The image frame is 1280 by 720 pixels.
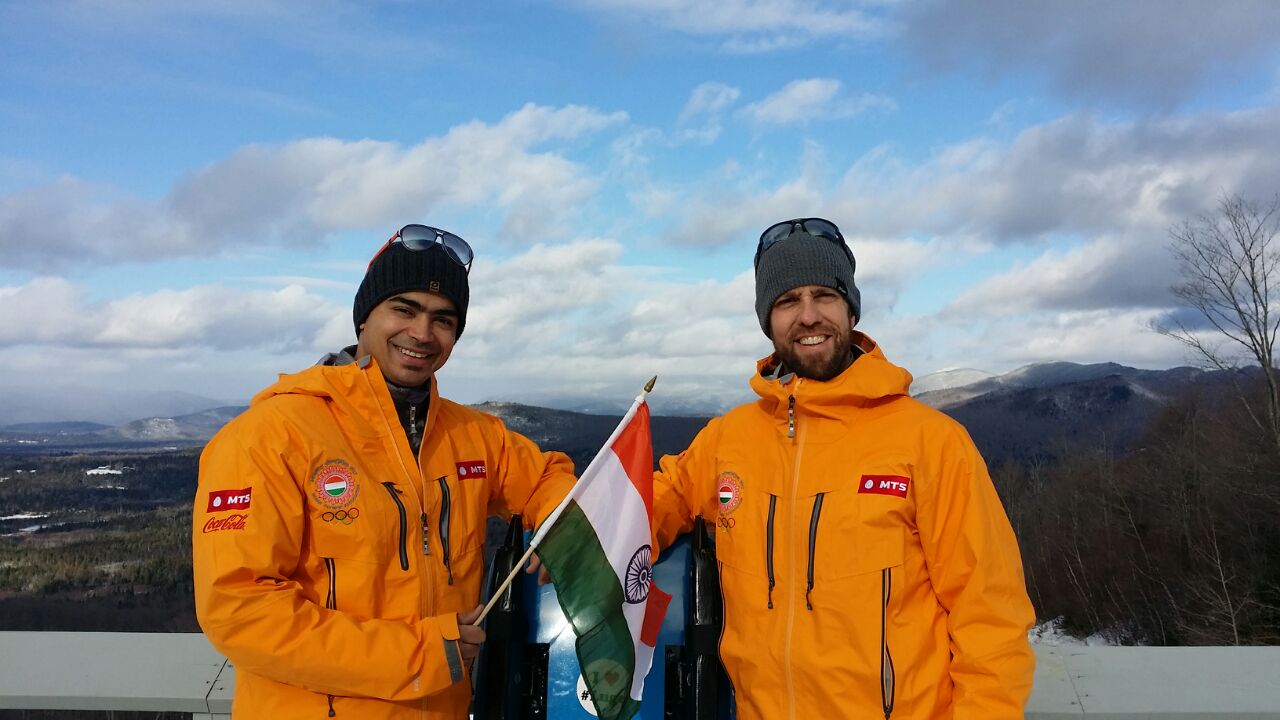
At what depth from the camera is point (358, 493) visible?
260 cm

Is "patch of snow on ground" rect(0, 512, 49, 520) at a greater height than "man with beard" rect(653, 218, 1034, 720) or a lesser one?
lesser

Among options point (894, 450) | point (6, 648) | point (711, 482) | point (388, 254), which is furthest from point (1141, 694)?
point (6, 648)

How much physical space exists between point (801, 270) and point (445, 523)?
1545 mm

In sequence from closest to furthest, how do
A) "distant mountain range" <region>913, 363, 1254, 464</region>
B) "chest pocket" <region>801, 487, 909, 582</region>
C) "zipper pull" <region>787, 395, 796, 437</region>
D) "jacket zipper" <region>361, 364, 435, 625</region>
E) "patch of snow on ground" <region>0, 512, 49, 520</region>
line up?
"chest pocket" <region>801, 487, 909, 582</region> < "jacket zipper" <region>361, 364, 435, 625</region> < "zipper pull" <region>787, 395, 796, 437</region> < "patch of snow on ground" <region>0, 512, 49, 520</region> < "distant mountain range" <region>913, 363, 1254, 464</region>

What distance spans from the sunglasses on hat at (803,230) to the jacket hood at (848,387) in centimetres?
53

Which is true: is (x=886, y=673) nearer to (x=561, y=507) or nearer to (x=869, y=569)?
(x=869, y=569)

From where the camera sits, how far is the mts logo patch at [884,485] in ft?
8.47

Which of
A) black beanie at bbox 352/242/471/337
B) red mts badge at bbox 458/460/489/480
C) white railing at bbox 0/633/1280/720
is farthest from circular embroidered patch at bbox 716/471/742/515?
white railing at bbox 0/633/1280/720

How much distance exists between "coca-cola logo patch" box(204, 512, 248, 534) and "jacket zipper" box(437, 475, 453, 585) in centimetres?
62

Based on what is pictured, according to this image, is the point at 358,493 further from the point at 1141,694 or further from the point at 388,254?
the point at 1141,694

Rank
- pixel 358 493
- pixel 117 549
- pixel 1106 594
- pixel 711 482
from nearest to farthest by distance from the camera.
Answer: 1. pixel 358 493
2. pixel 711 482
3. pixel 1106 594
4. pixel 117 549

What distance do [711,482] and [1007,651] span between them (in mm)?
1147

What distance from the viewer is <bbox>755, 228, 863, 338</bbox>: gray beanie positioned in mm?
3018

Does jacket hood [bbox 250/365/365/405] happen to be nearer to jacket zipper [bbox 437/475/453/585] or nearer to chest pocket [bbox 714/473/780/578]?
jacket zipper [bbox 437/475/453/585]
